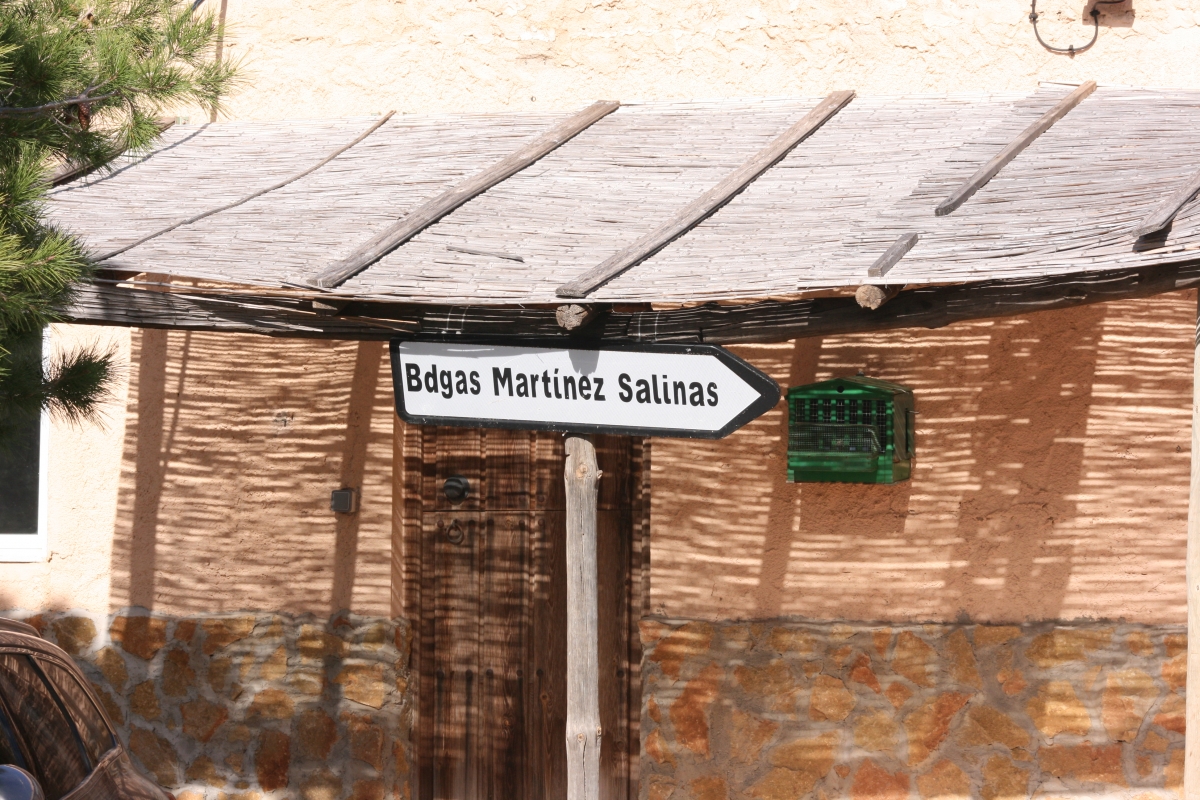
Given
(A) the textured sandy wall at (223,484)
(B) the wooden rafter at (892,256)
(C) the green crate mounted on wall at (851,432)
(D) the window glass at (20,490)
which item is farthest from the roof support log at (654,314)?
(D) the window glass at (20,490)

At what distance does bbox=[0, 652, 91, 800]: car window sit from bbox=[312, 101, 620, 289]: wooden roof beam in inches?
59.7

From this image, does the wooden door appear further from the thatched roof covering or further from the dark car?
the dark car

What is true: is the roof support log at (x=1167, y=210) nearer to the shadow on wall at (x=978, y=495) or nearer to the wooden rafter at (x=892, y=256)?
the wooden rafter at (x=892, y=256)

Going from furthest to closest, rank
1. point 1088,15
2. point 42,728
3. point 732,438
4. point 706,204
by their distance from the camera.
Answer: point 1088,15
point 732,438
point 706,204
point 42,728

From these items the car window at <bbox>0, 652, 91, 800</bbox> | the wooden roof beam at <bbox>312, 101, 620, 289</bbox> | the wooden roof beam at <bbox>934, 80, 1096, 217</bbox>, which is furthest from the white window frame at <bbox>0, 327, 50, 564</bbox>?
the wooden roof beam at <bbox>934, 80, 1096, 217</bbox>

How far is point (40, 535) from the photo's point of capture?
6.35 meters

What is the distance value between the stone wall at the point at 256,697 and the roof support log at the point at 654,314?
2.10 m

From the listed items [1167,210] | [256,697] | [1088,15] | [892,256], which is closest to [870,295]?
[892,256]

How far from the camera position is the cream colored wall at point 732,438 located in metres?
5.52

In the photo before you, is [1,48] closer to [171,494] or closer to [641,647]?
[171,494]

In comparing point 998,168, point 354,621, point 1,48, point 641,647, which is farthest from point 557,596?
point 1,48

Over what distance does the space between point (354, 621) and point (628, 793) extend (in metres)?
1.62

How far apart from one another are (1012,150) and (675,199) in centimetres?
132

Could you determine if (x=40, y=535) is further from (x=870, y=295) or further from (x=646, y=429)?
(x=870, y=295)
